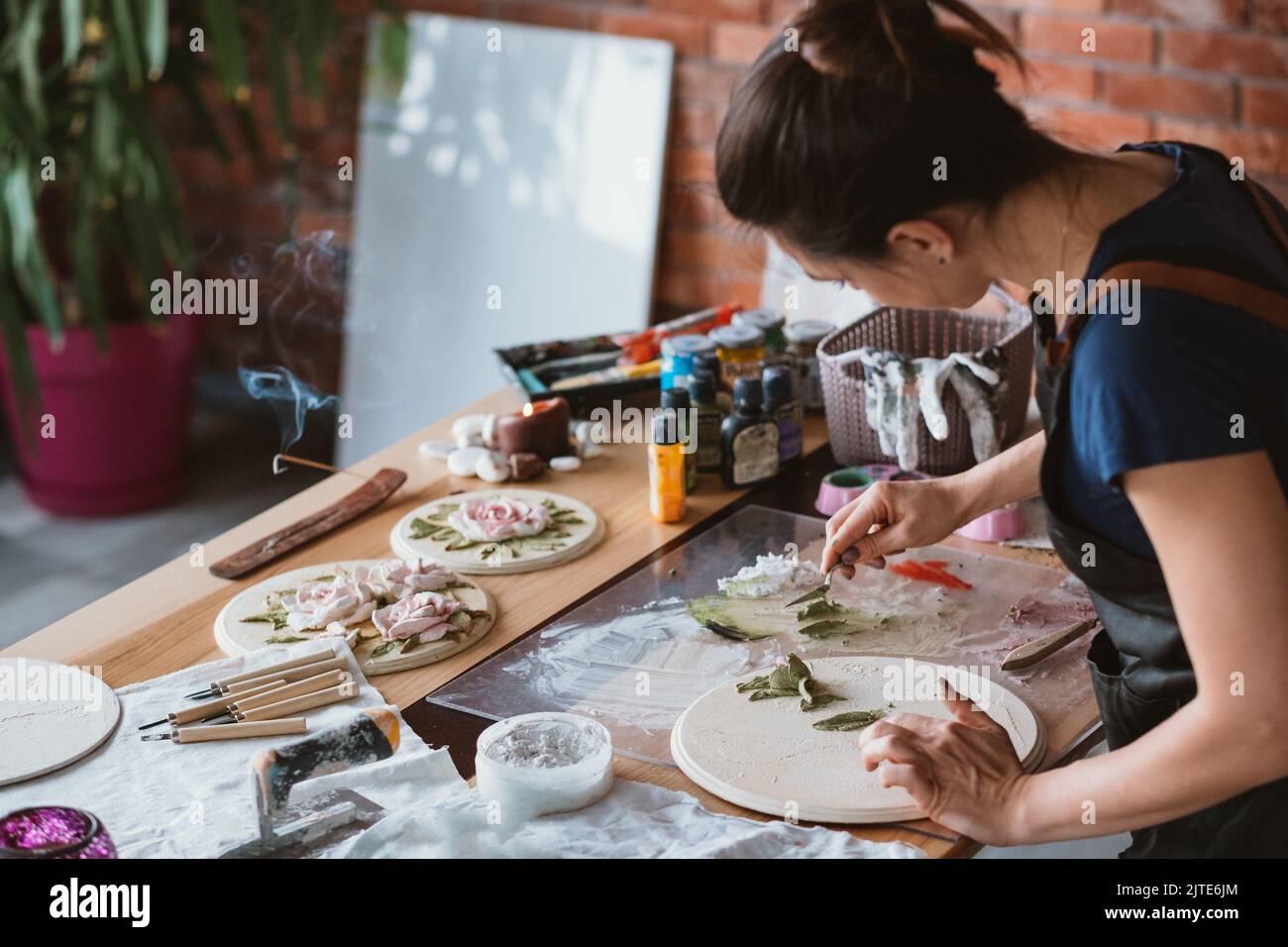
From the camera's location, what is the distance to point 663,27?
3.17 m

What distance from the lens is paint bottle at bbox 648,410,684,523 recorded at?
6.63 ft

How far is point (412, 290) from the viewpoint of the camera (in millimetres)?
3566

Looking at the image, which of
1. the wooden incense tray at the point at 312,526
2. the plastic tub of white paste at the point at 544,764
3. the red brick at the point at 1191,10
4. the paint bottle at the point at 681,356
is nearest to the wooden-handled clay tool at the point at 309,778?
the plastic tub of white paste at the point at 544,764

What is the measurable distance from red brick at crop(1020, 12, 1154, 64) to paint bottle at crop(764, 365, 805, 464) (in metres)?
0.97

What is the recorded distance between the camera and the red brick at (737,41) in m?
3.05

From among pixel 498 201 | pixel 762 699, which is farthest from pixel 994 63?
pixel 762 699

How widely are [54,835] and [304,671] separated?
0.36 metres

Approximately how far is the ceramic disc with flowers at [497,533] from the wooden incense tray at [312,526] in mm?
75

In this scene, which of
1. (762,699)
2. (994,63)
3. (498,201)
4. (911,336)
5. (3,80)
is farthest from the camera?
(498,201)

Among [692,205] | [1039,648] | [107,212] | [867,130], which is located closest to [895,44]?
[867,130]

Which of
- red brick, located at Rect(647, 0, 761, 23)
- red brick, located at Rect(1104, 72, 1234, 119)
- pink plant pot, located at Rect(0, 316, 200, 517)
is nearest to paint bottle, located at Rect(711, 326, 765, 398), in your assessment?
red brick, located at Rect(1104, 72, 1234, 119)
